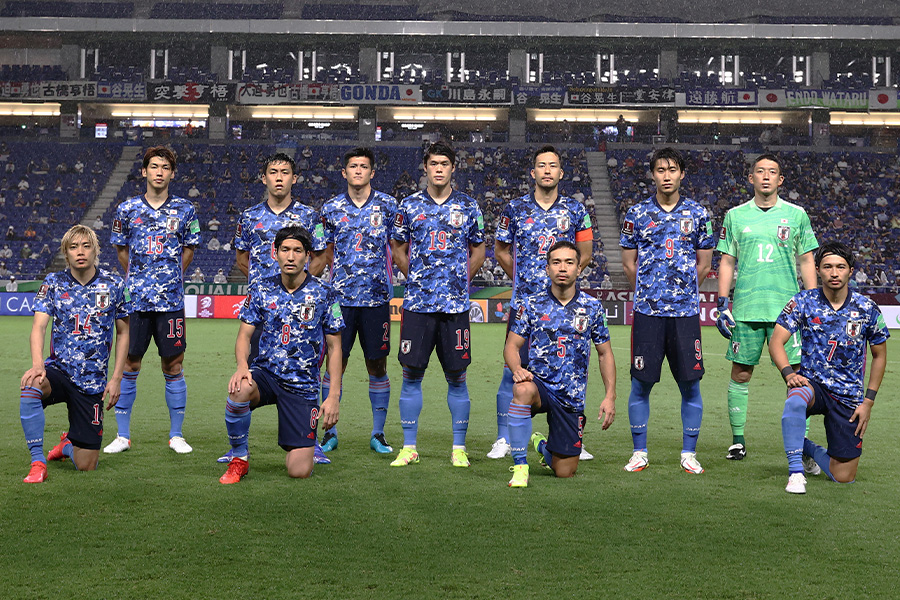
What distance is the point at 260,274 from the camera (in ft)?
23.4

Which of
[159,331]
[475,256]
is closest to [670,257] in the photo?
[475,256]

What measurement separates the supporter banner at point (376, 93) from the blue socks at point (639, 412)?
34.2 m

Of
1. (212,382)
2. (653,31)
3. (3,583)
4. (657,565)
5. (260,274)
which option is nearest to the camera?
(3,583)

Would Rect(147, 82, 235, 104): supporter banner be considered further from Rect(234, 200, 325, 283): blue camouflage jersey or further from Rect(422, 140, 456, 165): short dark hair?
Rect(422, 140, 456, 165): short dark hair

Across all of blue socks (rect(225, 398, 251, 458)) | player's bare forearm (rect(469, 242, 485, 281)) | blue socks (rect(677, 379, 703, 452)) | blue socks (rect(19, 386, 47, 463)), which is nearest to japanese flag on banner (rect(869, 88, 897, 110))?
blue socks (rect(677, 379, 703, 452))

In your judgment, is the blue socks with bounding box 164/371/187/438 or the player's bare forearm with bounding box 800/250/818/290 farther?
the blue socks with bounding box 164/371/187/438

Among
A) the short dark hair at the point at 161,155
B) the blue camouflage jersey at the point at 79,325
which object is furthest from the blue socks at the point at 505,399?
the short dark hair at the point at 161,155

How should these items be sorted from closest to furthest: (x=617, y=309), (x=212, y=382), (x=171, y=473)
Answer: (x=171, y=473), (x=212, y=382), (x=617, y=309)

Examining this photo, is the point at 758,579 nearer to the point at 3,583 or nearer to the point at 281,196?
the point at 3,583

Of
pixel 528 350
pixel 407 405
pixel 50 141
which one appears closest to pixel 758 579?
pixel 528 350

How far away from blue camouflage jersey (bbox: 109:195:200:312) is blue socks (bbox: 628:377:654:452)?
3871 mm

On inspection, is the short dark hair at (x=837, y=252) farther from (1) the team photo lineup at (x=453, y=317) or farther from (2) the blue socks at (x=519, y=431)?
(2) the blue socks at (x=519, y=431)

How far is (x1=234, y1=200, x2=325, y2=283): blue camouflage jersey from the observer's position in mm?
7109

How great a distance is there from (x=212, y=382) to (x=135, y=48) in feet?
115
